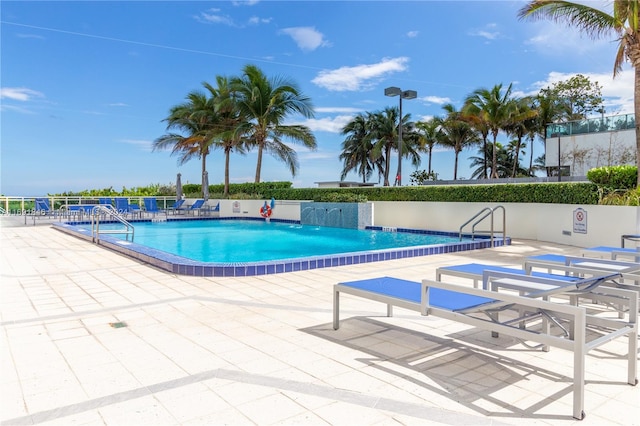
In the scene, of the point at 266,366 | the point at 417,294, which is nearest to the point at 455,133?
the point at 417,294

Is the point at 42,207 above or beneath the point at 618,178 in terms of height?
beneath

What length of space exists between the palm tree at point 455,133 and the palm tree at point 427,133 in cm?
44

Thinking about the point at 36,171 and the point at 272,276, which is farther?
the point at 36,171

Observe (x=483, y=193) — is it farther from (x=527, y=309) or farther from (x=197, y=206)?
(x=197, y=206)

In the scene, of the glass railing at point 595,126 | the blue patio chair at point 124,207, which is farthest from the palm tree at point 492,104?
the blue patio chair at point 124,207

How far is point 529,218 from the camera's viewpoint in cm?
1228

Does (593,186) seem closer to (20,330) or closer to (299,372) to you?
(299,372)

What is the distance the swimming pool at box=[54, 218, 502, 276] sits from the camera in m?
6.72

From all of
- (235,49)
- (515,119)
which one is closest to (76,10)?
(235,49)

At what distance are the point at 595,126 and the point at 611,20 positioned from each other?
47.2 feet

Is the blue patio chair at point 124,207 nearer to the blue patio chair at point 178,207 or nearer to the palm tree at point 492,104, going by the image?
the blue patio chair at point 178,207

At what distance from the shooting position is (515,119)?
28.9 meters

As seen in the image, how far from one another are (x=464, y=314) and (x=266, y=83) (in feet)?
69.9

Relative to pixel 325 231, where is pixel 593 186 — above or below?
above
